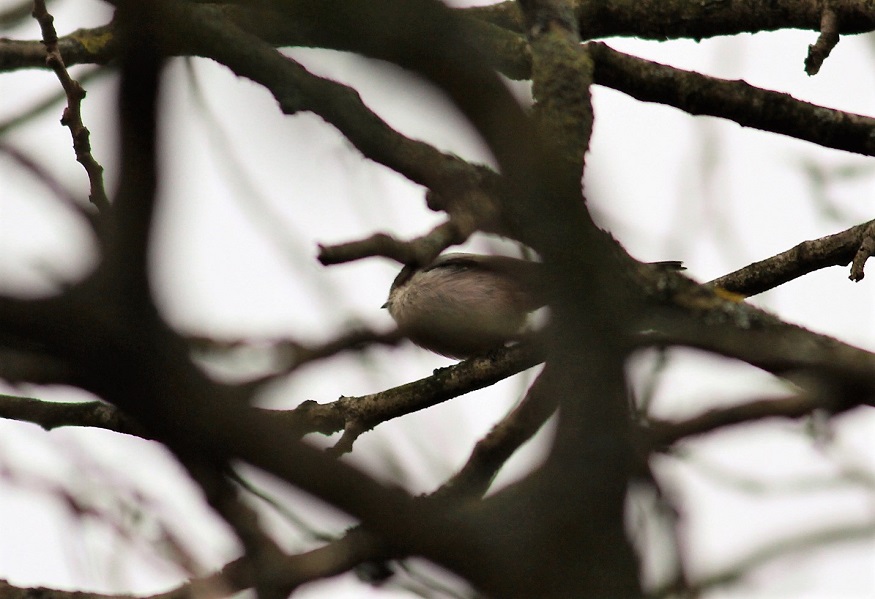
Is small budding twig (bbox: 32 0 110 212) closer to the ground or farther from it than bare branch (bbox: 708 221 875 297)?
closer to the ground

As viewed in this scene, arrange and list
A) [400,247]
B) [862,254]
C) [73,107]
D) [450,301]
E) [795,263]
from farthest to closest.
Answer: [450,301], [795,263], [862,254], [73,107], [400,247]

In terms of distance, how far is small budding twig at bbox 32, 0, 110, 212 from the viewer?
3.02 m

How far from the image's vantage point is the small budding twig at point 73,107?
119 inches

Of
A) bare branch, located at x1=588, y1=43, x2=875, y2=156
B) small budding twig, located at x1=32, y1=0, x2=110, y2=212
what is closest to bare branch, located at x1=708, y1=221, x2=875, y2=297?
bare branch, located at x1=588, y1=43, x2=875, y2=156

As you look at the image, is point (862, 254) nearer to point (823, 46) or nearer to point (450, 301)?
point (823, 46)

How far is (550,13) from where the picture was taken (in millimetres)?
2686

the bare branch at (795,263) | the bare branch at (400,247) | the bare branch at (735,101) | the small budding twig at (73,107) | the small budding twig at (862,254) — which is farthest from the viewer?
the bare branch at (735,101)

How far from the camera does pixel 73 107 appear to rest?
3141 mm

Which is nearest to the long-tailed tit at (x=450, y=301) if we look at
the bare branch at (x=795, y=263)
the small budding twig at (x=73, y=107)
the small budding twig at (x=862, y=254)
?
the bare branch at (x=795, y=263)

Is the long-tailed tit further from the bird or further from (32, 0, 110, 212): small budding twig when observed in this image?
(32, 0, 110, 212): small budding twig

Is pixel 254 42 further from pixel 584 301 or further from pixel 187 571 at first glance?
pixel 187 571

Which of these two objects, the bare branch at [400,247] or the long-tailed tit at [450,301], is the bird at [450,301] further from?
the bare branch at [400,247]

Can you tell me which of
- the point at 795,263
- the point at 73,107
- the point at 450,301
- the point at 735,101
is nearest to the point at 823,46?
the point at 735,101

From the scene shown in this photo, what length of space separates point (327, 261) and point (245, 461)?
3.88ft
